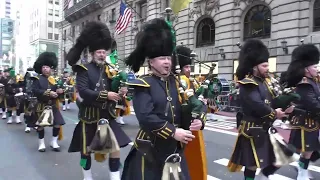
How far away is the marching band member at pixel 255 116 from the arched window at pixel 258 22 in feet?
50.2

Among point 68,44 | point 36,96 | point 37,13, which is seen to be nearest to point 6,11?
point 37,13

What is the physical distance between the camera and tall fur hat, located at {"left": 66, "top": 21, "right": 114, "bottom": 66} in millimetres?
4734

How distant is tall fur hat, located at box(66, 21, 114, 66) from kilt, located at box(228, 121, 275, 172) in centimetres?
239

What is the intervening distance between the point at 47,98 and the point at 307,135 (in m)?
5.36

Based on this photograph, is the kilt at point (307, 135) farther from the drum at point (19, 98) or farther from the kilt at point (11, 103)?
the kilt at point (11, 103)

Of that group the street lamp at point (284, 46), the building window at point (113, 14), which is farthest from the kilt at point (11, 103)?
the building window at point (113, 14)

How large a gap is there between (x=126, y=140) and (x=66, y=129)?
20.5 feet

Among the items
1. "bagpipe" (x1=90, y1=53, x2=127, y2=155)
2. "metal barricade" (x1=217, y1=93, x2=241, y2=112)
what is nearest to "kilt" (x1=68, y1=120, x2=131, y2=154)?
"bagpipe" (x1=90, y1=53, x2=127, y2=155)

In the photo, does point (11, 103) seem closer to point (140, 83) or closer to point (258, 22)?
point (140, 83)

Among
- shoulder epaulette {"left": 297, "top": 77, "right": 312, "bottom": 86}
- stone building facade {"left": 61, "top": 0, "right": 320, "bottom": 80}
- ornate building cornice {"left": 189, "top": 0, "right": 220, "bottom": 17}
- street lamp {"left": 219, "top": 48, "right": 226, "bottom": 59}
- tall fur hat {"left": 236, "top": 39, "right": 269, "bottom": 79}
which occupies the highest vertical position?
ornate building cornice {"left": 189, "top": 0, "right": 220, "bottom": 17}

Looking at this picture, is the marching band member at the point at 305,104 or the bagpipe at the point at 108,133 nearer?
the bagpipe at the point at 108,133

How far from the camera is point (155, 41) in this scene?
9.48 feet

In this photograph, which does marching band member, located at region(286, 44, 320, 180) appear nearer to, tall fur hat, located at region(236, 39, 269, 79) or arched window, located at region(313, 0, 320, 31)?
tall fur hat, located at region(236, 39, 269, 79)

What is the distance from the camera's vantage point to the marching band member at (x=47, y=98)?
22.9 ft
